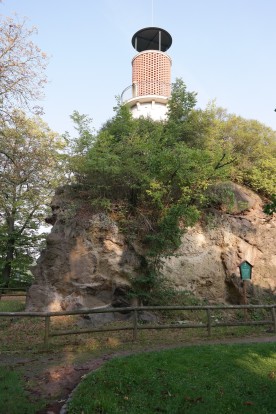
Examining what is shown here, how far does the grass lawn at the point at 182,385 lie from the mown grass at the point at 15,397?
74cm

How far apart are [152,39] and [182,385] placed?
28868 mm

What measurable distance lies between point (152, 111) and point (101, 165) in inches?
460

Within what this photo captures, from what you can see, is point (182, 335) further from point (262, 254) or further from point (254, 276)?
point (262, 254)

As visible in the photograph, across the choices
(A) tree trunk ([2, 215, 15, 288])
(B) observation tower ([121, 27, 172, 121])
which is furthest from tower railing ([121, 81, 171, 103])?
(A) tree trunk ([2, 215, 15, 288])

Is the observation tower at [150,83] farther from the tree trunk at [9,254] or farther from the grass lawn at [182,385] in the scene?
the grass lawn at [182,385]

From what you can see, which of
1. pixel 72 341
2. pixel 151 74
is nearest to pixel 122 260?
pixel 72 341

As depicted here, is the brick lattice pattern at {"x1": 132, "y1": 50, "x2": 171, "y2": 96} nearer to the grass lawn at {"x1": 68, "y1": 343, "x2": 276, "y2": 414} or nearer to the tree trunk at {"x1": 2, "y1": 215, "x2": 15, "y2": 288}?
the tree trunk at {"x1": 2, "y1": 215, "x2": 15, "y2": 288}

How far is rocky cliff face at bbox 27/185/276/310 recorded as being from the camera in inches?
574

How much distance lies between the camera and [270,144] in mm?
21406

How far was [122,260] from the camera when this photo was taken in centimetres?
1498

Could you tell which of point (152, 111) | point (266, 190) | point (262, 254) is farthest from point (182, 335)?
point (152, 111)

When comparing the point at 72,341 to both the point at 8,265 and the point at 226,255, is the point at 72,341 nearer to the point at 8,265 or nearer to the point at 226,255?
the point at 226,255

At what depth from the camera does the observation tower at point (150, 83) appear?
24969 mm

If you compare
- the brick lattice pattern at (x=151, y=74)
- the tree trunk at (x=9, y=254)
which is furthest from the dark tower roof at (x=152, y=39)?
the tree trunk at (x=9, y=254)
